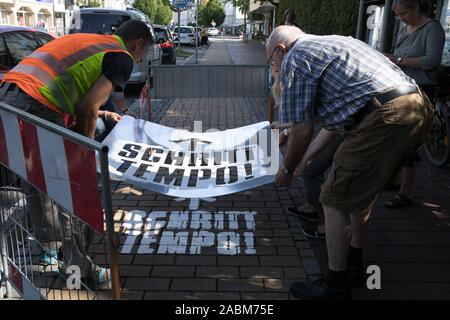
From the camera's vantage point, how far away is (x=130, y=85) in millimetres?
11414

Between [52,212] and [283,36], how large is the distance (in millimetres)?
1703

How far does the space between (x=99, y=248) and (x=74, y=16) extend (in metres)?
9.80

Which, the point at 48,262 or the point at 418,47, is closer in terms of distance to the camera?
the point at 48,262

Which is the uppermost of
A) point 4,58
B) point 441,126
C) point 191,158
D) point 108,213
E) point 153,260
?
point 108,213

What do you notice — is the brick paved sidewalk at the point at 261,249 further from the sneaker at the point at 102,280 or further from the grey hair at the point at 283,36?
the grey hair at the point at 283,36

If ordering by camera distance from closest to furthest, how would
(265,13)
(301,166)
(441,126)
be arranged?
(301,166) < (441,126) < (265,13)

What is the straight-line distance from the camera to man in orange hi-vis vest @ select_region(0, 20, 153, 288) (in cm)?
252

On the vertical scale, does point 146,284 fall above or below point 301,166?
below

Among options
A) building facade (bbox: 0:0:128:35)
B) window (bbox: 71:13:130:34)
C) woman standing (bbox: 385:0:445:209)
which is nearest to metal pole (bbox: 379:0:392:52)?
woman standing (bbox: 385:0:445:209)

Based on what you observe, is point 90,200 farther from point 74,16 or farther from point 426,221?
point 74,16

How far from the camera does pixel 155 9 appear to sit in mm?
61312

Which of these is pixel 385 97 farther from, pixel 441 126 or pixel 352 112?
pixel 441 126

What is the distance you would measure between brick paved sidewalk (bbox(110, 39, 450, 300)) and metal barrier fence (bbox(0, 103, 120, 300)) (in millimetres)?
490

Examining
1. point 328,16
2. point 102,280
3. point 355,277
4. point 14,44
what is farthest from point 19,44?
point 328,16
